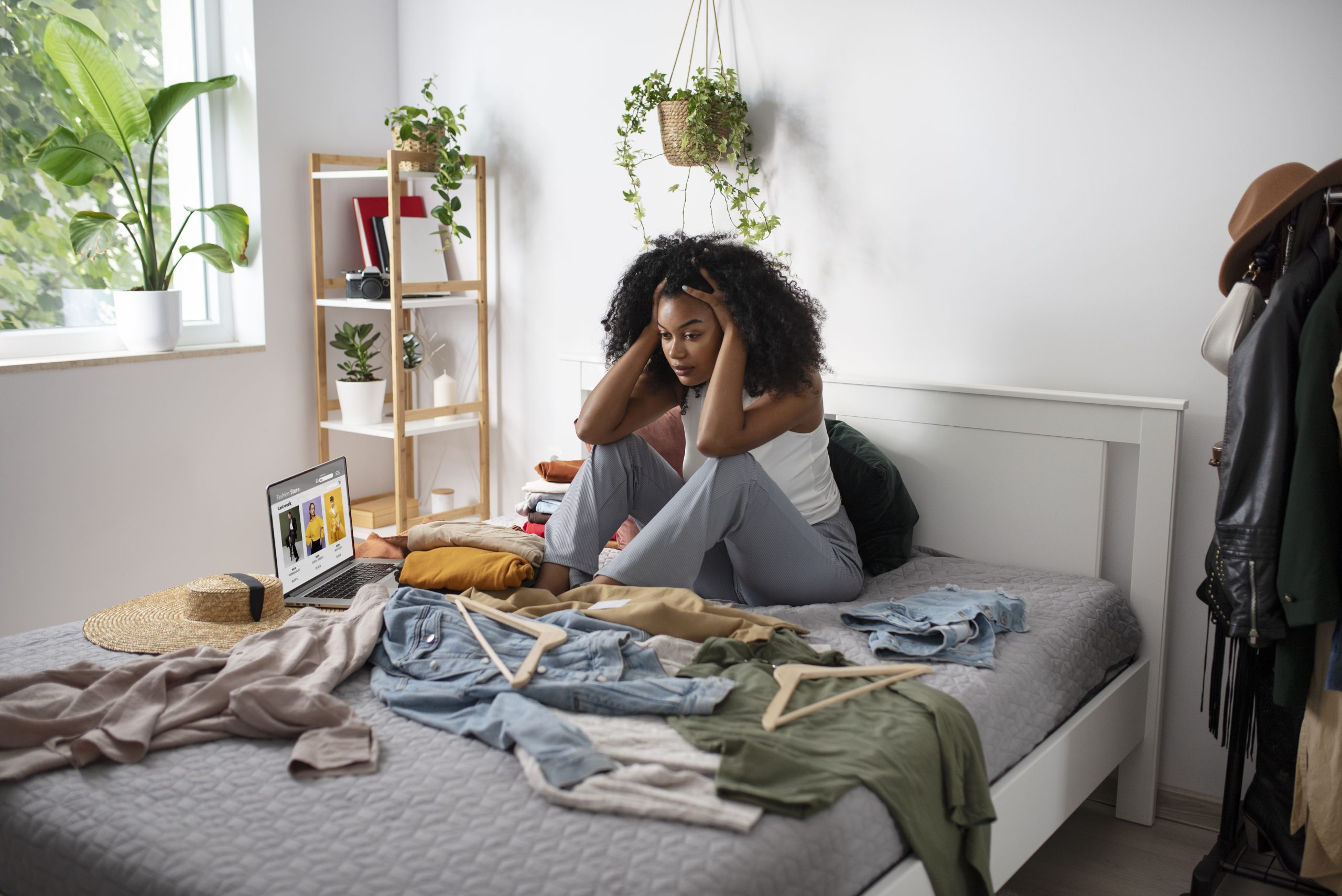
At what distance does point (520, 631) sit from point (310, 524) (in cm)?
67

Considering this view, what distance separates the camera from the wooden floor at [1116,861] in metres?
1.98

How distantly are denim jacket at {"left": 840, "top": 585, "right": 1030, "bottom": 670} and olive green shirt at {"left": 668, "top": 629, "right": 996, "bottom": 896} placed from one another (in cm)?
19

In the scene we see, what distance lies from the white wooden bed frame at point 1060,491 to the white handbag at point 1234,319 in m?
0.35

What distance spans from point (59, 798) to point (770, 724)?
0.89 m

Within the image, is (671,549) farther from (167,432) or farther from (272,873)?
(167,432)

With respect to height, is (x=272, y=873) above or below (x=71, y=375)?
below

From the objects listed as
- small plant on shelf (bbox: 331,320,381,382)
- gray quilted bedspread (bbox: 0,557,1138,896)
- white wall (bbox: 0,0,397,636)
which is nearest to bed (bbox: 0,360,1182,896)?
gray quilted bedspread (bbox: 0,557,1138,896)

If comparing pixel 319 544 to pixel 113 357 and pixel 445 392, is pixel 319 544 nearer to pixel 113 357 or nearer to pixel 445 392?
pixel 113 357

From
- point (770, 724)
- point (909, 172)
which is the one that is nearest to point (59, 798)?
point (770, 724)

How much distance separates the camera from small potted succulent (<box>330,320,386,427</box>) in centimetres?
328

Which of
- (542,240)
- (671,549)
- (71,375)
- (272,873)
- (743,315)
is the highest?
(542,240)

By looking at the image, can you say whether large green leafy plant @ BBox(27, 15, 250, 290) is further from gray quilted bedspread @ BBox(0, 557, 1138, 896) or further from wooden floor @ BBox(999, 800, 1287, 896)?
wooden floor @ BBox(999, 800, 1287, 896)

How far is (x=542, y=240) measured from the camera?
3.22 m

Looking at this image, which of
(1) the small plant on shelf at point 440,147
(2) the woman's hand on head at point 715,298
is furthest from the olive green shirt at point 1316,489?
(1) the small plant on shelf at point 440,147
